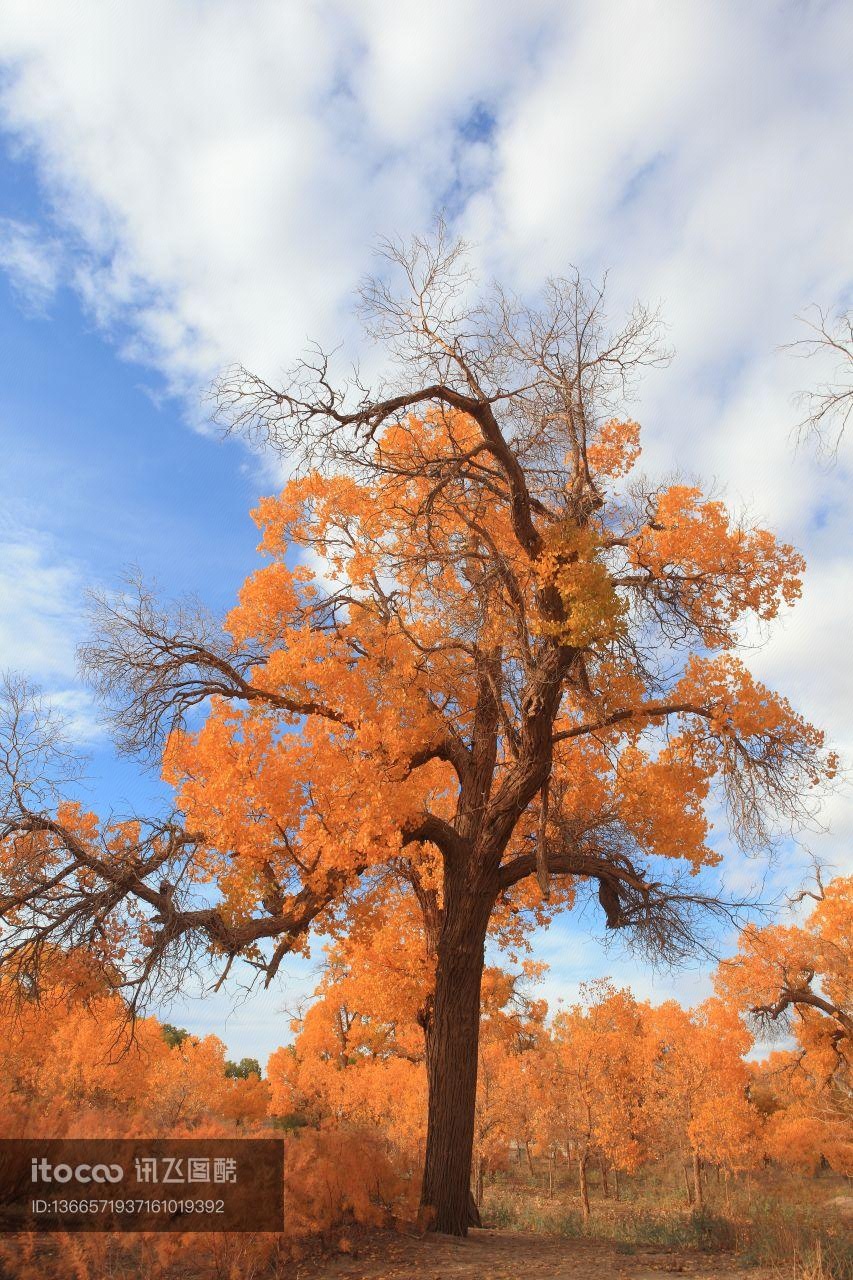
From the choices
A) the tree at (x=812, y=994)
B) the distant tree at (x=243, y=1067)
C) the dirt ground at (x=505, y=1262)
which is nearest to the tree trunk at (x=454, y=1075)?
the dirt ground at (x=505, y=1262)

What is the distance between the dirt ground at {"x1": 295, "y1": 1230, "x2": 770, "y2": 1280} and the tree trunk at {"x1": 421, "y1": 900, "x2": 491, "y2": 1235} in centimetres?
43

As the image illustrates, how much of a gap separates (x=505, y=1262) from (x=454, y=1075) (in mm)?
2354

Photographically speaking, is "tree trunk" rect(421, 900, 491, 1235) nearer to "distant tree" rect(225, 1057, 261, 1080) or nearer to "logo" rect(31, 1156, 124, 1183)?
"logo" rect(31, 1156, 124, 1183)

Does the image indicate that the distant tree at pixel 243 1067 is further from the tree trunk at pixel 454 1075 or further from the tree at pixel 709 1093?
the tree trunk at pixel 454 1075

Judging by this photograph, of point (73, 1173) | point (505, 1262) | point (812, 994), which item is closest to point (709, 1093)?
point (812, 994)

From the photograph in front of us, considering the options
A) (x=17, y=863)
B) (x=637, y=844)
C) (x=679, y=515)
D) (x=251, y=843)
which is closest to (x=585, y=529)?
(x=679, y=515)

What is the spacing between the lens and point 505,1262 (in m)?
7.51

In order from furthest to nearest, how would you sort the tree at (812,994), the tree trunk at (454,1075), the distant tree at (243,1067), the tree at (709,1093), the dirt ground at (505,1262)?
the distant tree at (243,1067) < the tree at (709,1093) < the tree at (812,994) < the tree trunk at (454,1075) < the dirt ground at (505,1262)

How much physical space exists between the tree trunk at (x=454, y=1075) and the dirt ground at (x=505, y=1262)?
1.42 ft

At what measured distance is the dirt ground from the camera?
272 inches

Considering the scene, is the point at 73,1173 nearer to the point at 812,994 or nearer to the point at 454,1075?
the point at 454,1075

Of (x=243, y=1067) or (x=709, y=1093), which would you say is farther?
(x=243, y=1067)

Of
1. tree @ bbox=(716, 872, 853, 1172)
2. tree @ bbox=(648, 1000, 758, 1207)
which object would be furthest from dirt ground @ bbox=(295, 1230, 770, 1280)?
tree @ bbox=(648, 1000, 758, 1207)

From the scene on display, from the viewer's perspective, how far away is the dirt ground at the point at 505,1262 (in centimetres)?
690
